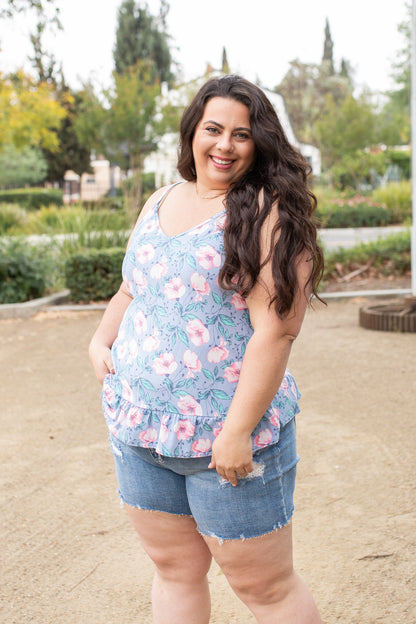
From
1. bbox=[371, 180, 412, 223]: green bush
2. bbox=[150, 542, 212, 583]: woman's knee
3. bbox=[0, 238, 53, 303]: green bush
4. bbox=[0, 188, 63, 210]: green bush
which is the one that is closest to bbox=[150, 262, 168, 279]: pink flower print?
bbox=[150, 542, 212, 583]: woman's knee

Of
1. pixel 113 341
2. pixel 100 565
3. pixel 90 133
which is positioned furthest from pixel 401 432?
pixel 90 133

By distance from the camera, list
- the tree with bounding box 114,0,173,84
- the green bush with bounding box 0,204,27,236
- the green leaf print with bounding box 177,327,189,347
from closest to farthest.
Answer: the green leaf print with bounding box 177,327,189,347, the green bush with bounding box 0,204,27,236, the tree with bounding box 114,0,173,84

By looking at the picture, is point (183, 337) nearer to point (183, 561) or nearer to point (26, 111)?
point (183, 561)

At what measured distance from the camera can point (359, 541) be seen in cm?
307

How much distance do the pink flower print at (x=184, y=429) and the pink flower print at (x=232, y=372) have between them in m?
0.14

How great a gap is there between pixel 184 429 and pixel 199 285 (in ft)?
1.10

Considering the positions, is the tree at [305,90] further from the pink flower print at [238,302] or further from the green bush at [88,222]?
the pink flower print at [238,302]

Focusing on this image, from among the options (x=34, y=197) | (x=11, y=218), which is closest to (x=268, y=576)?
(x=11, y=218)

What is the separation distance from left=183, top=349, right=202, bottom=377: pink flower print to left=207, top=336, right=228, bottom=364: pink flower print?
3cm

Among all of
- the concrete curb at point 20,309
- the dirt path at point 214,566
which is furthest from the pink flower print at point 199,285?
the concrete curb at point 20,309

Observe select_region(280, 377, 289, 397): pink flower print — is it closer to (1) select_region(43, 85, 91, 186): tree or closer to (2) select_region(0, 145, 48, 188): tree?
(2) select_region(0, 145, 48, 188): tree

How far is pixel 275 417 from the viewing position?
1724 mm

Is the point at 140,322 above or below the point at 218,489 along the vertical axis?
above

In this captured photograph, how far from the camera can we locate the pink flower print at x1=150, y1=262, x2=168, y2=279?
5.68 feet
